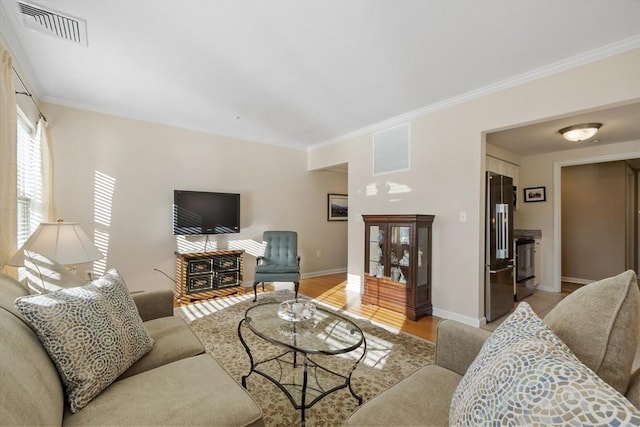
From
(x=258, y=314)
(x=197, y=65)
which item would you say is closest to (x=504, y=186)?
(x=258, y=314)

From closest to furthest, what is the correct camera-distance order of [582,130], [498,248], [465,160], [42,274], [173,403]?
[173,403]
[42,274]
[465,160]
[498,248]
[582,130]

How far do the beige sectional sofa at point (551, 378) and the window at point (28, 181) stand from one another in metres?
3.39

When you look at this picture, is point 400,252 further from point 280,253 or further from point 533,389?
point 533,389

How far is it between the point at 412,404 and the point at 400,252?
8.31ft

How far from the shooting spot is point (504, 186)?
340cm

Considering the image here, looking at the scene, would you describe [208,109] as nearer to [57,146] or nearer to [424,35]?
[57,146]

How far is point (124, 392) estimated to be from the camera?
3.76 feet

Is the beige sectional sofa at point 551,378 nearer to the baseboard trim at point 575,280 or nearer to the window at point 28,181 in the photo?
the window at point 28,181

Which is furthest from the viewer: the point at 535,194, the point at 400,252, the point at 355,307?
the point at 535,194

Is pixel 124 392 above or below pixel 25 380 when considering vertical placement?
below

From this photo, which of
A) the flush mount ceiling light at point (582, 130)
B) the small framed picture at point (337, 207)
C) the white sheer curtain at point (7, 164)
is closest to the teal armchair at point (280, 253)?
the small framed picture at point (337, 207)

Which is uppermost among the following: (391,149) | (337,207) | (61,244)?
(391,149)

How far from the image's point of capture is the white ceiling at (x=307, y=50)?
6.18ft

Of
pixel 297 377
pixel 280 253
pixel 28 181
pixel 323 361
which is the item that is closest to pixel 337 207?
pixel 280 253
